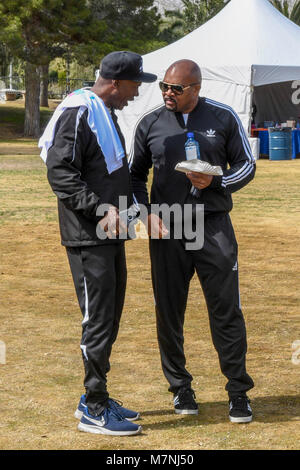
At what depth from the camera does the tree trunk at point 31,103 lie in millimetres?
39500

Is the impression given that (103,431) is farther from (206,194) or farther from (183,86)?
(183,86)

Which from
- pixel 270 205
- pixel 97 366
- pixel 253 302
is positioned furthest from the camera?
Answer: pixel 270 205

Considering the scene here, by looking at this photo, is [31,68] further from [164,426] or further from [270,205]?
[164,426]

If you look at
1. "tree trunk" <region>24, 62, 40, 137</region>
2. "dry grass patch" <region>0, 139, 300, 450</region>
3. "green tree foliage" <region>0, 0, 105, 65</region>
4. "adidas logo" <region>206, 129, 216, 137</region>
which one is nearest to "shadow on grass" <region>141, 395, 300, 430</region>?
"dry grass patch" <region>0, 139, 300, 450</region>

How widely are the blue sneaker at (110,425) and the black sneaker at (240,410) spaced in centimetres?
54

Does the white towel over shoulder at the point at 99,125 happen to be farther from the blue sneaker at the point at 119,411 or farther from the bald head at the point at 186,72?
the blue sneaker at the point at 119,411

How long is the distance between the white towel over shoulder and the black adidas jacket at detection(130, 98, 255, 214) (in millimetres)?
380

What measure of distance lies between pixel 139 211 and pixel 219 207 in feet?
1.56

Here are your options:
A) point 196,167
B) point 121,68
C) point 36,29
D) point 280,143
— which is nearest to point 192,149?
point 196,167

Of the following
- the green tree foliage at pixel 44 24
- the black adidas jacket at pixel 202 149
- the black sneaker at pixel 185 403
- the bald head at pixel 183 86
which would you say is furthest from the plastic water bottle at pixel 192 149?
the green tree foliage at pixel 44 24

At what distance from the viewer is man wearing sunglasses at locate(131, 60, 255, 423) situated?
15.5 ft

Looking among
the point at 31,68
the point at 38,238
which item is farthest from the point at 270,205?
the point at 31,68

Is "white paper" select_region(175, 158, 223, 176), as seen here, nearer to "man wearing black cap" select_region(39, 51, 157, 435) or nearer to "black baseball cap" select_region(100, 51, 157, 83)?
"man wearing black cap" select_region(39, 51, 157, 435)

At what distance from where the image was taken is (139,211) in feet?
15.2
